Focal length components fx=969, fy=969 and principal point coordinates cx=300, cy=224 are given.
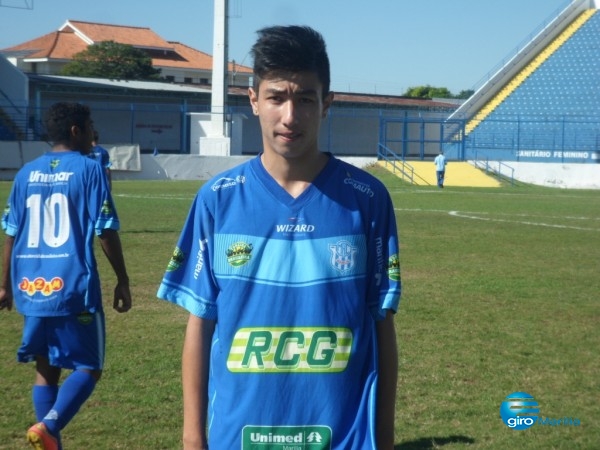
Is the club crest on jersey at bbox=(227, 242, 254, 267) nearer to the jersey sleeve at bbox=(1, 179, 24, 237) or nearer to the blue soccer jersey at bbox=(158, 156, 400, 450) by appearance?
the blue soccer jersey at bbox=(158, 156, 400, 450)

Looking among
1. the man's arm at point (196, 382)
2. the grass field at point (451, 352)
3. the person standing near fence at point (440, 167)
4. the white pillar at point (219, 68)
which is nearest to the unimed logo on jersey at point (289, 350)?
the man's arm at point (196, 382)

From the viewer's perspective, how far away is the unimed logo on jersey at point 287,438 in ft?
9.24

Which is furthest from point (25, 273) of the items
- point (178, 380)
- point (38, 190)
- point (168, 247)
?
point (168, 247)

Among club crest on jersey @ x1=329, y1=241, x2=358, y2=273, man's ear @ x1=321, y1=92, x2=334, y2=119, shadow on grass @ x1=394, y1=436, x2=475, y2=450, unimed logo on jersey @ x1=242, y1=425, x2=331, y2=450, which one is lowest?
shadow on grass @ x1=394, y1=436, x2=475, y2=450

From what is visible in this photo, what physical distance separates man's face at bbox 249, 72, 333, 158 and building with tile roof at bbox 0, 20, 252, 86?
289 feet

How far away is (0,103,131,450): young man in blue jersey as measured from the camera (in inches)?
207

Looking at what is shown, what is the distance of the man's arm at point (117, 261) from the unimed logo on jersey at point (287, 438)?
2.79 meters

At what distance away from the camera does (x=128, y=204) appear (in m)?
26.6

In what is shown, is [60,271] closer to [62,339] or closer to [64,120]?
[62,339]

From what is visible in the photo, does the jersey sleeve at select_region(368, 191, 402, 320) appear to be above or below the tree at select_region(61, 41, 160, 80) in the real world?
below

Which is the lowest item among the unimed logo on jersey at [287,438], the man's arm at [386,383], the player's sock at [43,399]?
the player's sock at [43,399]

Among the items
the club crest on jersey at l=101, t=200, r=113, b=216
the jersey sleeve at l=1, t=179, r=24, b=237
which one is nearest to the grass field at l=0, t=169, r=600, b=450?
the jersey sleeve at l=1, t=179, r=24, b=237

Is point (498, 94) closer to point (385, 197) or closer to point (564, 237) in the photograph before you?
point (564, 237)

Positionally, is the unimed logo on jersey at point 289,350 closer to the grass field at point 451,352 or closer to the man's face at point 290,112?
the man's face at point 290,112
